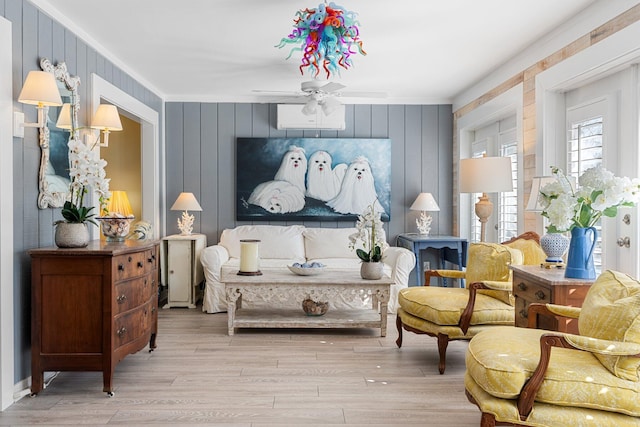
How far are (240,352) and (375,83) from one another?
3.24 meters

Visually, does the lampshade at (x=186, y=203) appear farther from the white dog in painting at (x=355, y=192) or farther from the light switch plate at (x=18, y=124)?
the light switch plate at (x=18, y=124)

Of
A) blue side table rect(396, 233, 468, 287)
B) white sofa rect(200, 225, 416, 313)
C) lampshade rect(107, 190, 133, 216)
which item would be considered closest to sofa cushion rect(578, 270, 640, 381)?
white sofa rect(200, 225, 416, 313)

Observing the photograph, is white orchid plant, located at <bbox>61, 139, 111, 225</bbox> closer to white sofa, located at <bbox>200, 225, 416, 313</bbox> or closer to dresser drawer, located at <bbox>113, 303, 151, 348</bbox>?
dresser drawer, located at <bbox>113, 303, 151, 348</bbox>

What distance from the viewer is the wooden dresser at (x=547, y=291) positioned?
2.75m

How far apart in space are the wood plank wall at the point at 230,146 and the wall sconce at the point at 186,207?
13.1 inches

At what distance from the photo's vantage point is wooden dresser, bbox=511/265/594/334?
108 inches

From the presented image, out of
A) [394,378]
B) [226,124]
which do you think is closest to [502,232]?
[394,378]

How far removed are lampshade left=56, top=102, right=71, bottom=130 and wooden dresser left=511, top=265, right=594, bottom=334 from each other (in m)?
3.27

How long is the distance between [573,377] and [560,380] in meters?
0.05

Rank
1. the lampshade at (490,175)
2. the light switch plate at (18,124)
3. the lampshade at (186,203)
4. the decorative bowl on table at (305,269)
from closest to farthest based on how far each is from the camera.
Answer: the light switch plate at (18,124) < the lampshade at (490,175) < the decorative bowl on table at (305,269) < the lampshade at (186,203)

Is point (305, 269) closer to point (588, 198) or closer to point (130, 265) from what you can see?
point (130, 265)

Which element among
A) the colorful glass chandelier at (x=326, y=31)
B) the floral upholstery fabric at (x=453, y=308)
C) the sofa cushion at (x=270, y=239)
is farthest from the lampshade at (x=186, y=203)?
the floral upholstery fabric at (x=453, y=308)

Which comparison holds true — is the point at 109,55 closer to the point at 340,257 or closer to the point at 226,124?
the point at 226,124

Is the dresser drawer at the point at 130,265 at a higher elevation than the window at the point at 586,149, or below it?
below
